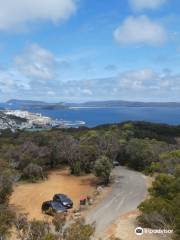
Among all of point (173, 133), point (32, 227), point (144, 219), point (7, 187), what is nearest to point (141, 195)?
point (144, 219)

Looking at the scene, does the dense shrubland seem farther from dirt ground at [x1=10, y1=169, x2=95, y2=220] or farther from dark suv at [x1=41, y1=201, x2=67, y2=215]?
dark suv at [x1=41, y1=201, x2=67, y2=215]

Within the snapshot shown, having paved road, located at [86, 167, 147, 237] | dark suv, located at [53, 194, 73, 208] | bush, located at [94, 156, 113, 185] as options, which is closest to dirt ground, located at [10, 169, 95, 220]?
dark suv, located at [53, 194, 73, 208]

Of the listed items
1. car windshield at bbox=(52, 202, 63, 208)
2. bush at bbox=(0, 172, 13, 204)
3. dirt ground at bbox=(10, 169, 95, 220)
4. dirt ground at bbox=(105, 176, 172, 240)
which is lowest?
dirt ground at bbox=(10, 169, 95, 220)

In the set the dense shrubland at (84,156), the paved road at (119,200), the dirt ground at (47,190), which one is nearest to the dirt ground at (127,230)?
the paved road at (119,200)

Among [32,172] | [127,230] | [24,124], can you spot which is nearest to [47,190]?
[32,172]

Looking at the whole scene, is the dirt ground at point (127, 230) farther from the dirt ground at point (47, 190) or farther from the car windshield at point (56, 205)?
the dirt ground at point (47, 190)

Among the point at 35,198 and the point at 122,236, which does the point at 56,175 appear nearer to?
the point at 35,198
